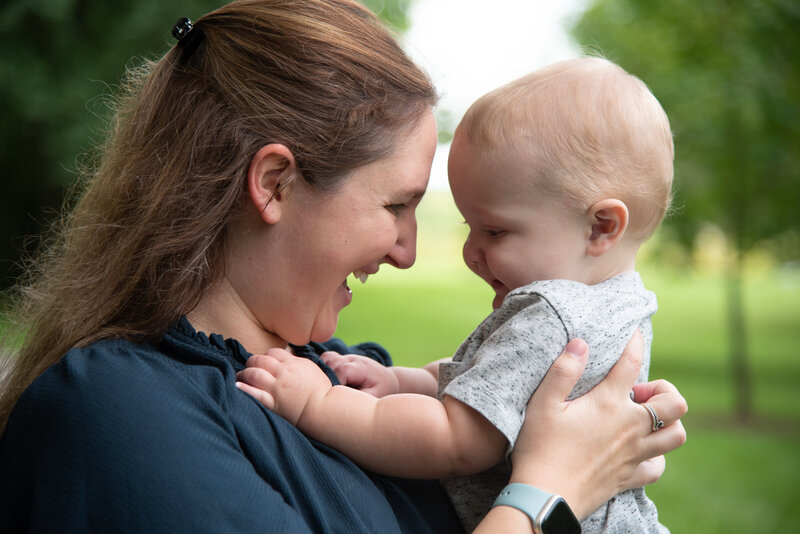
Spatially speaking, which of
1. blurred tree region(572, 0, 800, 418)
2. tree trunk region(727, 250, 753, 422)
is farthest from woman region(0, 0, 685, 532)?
tree trunk region(727, 250, 753, 422)

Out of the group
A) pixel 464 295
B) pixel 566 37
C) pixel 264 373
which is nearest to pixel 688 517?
pixel 264 373

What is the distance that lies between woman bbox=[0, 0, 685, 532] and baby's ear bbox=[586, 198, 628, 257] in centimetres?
27

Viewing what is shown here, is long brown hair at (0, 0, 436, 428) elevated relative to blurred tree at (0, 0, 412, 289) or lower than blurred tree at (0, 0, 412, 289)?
lower

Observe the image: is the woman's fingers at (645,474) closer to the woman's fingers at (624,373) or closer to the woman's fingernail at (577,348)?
the woman's fingers at (624,373)

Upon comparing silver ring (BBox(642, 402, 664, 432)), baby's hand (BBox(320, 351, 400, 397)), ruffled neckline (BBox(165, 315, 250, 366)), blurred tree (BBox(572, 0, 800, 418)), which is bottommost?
ruffled neckline (BBox(165, 315, 250, 366))

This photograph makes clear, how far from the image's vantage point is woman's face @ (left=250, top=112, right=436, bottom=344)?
1720 millimetres

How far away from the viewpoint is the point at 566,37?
46.0 feet

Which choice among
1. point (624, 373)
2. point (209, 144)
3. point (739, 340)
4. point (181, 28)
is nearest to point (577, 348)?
point (624, 373)

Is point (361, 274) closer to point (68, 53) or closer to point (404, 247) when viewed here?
point (404, 247)

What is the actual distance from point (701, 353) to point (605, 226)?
1324 centimetres

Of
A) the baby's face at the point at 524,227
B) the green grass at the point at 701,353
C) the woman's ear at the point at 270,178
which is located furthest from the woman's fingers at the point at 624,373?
the green grass at the point at 701,353

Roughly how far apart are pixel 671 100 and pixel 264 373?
790cm

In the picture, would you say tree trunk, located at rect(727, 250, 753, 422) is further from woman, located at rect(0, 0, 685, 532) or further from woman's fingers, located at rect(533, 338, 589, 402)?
woman's fingers, located at rect(533, 338, 589, 402)

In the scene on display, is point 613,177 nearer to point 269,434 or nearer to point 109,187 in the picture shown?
point 269,434
